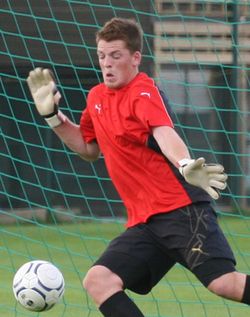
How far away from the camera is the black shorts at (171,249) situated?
15.5 ft

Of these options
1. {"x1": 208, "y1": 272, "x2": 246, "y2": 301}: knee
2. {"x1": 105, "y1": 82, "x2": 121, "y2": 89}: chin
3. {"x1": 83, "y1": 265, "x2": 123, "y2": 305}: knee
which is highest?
{"x1": 105, "y1": 82, "x2": 121, "y2": 89}: chin

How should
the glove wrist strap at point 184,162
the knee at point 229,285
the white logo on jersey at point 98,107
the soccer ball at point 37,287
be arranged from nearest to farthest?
the glove wrist strap at point 184,162
the knee at point 229,285
the white logo on jersey at point 98,107
the soccer ball at point 37,287

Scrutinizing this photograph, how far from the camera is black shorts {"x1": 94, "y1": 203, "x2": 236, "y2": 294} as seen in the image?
15.5 feet

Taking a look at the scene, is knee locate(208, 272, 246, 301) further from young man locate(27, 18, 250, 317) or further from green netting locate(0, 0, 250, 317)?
green netting locate(0, 0, 250, 317)

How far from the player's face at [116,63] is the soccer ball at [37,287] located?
1114 mm

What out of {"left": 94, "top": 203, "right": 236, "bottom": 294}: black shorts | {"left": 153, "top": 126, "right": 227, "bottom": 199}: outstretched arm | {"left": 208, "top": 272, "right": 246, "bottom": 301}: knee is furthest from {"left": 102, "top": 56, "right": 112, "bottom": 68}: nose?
{"left": 208, "top": 272, "right": 246, "bottom": 301}: knee

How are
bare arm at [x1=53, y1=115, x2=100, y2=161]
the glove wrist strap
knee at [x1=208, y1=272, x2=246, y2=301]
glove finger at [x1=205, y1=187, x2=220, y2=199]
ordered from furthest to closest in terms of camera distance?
1. bare arm at [x1=53, y1=115, x2=100, y2=161]
2. knee at [x1=208, y1=272, x2=246, y2=301]
3. the glove wrist strap
4. glove finger at [x1=205, y1=187, x2=220, y2=199]

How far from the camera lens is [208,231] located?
4.75 metres

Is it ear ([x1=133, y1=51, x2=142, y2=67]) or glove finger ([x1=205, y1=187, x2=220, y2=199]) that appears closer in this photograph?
glove finger ([x1=205, y1=187, x2=220, y2=199])

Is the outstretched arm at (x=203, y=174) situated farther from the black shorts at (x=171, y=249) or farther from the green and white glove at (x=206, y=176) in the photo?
the black shorts at (x=171, y=249)

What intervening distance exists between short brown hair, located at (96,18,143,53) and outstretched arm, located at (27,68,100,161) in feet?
1.15

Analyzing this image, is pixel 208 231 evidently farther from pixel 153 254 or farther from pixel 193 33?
pixel 193 33

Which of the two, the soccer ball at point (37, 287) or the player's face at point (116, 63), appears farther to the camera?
the soccer ball at point (37, 287)

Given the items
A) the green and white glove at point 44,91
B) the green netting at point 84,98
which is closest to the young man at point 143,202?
the green and white glove at point 44,91
